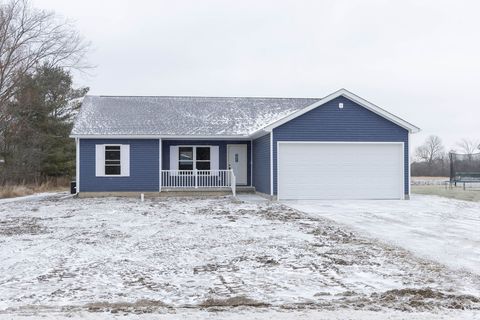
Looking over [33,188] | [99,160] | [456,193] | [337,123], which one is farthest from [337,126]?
[33,188]

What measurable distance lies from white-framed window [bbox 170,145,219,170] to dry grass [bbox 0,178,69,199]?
7557mm

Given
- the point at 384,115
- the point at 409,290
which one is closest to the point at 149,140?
the point at 384,115

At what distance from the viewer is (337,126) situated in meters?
18.5

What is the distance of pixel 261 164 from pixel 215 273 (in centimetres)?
1353

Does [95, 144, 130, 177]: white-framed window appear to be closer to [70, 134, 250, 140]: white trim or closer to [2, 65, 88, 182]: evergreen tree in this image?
[70, 134, 250, 140]: white trim

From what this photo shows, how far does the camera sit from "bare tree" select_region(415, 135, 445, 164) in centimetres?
6103

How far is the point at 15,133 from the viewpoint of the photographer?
1196 inches

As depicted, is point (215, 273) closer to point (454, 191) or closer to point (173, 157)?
point (173, 157)

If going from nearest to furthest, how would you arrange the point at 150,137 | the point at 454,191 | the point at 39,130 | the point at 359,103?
1. the point at 359,103
2. the point at 150,137
3. the point at 454,191
4. the point at 39,130

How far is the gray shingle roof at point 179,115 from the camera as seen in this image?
811 inches

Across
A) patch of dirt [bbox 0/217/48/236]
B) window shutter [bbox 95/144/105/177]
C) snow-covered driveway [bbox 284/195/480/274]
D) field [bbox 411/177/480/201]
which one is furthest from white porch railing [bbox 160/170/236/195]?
field [bbox 411/177/480/201]

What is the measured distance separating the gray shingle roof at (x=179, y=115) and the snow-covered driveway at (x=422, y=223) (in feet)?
18.2

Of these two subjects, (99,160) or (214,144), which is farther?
(214,144)

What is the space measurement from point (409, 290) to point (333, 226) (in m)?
5.38
